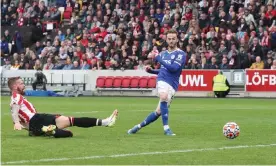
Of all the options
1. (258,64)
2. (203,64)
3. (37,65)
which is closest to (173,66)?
(258,64)

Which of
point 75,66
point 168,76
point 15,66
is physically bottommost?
point 15,66

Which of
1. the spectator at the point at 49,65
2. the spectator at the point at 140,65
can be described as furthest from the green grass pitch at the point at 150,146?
the spectator at the point at 49,65

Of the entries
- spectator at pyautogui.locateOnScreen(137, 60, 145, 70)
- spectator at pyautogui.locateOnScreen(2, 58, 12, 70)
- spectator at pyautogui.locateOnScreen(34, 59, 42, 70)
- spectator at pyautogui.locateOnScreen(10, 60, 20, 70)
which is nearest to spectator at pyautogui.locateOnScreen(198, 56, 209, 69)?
spectator at pyautogui.locateOnScreen(137, 60, 145, 70)

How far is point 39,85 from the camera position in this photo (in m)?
40.2

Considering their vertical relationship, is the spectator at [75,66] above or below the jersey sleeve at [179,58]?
below

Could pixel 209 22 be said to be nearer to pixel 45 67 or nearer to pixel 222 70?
pixel 222 70

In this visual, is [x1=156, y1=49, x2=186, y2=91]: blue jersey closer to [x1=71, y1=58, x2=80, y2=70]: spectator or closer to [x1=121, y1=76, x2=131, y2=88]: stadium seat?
[x1=121, y1=76, x2=131, y2=88]: stadium seat

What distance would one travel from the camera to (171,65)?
15227 mm

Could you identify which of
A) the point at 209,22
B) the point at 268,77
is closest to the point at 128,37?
the point at 209,22

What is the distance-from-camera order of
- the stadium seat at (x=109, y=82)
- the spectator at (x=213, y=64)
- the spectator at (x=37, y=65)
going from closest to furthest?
the spectator at (x=213, y=64) → the stadium seat at (x=109, y=82) → the spectator at (x=37, y=65)

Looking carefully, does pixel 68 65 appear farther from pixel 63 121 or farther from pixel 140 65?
pixel 63 121

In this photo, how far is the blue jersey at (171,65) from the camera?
600 inches

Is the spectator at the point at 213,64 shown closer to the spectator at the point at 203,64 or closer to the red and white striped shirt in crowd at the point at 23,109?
the spectator at the point at 203,64

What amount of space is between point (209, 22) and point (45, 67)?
9.50 meters
